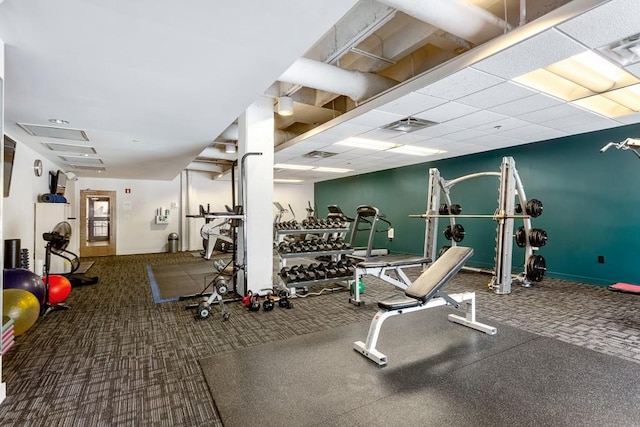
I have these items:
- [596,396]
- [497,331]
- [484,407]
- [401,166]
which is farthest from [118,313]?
[401,166]

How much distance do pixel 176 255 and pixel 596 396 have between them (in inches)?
380

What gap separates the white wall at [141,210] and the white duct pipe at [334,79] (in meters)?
8.34

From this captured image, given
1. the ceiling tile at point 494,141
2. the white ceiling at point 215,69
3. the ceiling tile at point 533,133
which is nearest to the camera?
the white ceiling at point 215,69

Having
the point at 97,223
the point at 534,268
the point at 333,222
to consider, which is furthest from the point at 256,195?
the point at 97,223

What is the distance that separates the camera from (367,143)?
6.27 m

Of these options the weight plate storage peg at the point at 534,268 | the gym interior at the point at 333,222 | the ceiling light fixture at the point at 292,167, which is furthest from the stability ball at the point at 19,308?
the weight plate storage peg at the point at 534,268

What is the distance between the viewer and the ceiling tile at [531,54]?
106 inches

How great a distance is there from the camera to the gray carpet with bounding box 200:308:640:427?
1939mm

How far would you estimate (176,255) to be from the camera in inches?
377

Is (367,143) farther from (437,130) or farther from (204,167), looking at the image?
(204,167)

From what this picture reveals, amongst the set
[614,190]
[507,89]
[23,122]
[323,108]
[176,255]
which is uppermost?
[323,108]

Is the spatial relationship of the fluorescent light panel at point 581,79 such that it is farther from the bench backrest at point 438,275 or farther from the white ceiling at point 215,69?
the bench backrest at point 438,275

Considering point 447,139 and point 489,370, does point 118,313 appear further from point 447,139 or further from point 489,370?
point 447,139

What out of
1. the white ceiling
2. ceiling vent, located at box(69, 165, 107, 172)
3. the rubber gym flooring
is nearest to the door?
ceiling vent, located at box(69, 165, 107, 172)
